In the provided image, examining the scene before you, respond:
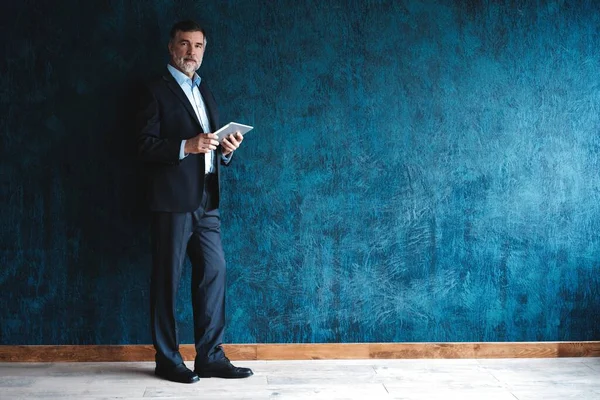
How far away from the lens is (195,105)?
10.6 feet

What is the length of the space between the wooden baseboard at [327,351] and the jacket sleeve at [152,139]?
1041 mm

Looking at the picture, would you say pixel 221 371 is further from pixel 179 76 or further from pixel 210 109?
pixel 179 76

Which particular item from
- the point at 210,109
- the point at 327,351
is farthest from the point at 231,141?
the point at 327,351

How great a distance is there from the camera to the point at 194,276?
3.28m

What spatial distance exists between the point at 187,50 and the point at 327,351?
1681mm

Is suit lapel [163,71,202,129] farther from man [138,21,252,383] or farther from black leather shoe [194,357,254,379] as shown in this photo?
black leather shoe [194,357,254,379]

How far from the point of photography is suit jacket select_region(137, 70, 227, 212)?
310 centimetres

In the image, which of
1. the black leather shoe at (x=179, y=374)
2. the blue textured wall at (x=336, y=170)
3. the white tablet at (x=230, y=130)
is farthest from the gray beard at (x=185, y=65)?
the black leather shoe at (x=179, y=374)

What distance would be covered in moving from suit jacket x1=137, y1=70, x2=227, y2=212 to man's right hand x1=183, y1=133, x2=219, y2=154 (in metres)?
0.05

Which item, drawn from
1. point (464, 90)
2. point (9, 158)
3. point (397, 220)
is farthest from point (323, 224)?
point (9, 158)

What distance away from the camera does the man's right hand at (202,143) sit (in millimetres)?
3018

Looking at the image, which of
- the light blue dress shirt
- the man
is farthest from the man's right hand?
the light blue dress shirt

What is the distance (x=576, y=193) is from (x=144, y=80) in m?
2.35

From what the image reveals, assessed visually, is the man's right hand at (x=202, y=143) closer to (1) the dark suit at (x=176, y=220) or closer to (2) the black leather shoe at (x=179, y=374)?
(1) the dark suit at (x=176, y=220)
